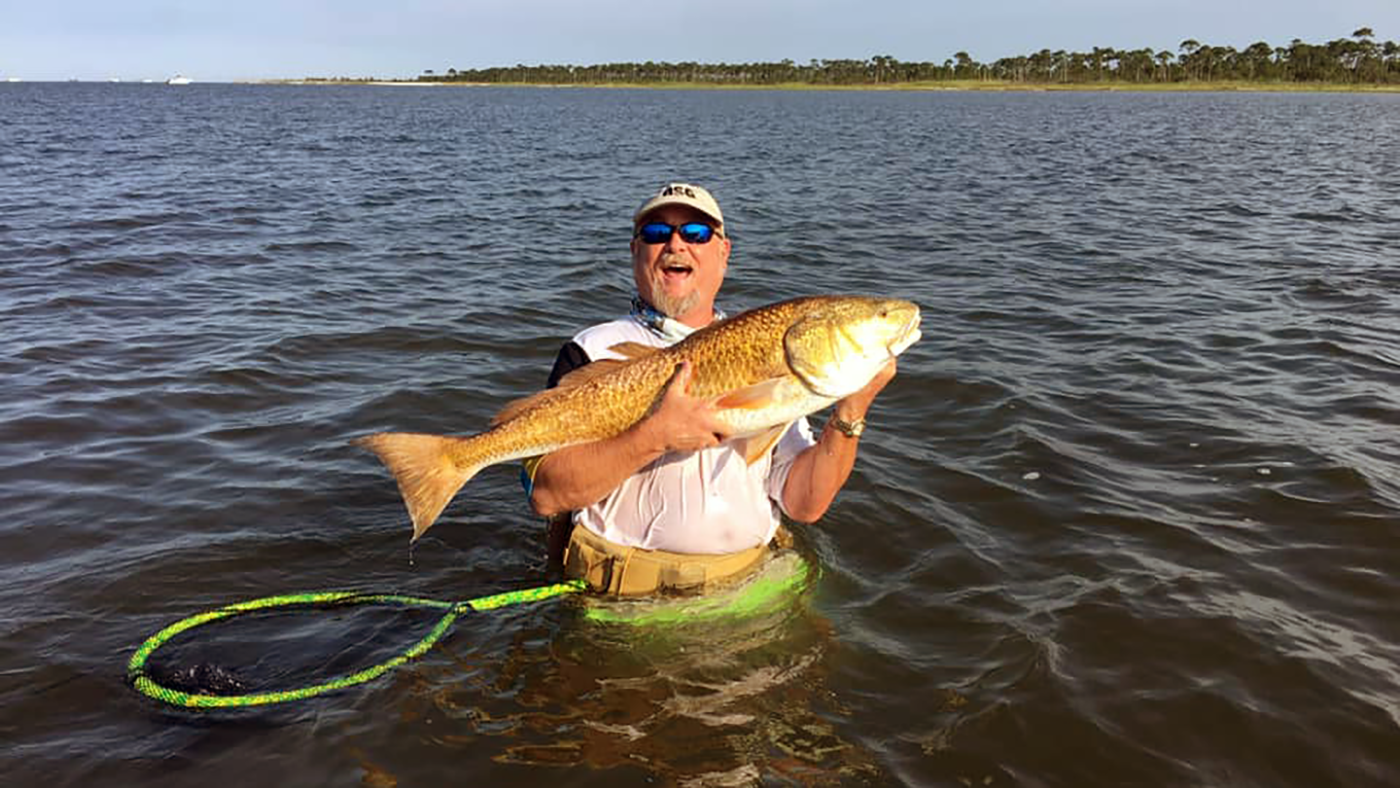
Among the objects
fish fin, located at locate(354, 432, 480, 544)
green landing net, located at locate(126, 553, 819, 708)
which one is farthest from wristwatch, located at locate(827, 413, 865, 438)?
fish fin, located at locate(354, 432, 480, 544)

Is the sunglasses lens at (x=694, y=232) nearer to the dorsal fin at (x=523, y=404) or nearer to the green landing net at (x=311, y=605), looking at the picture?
the dorsal fin at (x=523, y=404)

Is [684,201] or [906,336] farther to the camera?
[684,201]

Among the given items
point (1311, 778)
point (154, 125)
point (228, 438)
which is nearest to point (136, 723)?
point (228, 438)

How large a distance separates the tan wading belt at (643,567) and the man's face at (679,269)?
1303mm

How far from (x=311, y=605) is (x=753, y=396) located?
3.41m

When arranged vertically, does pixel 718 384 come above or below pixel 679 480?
above

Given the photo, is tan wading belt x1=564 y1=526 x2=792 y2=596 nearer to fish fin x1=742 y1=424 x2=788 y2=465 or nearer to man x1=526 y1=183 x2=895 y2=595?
man x1=526 y1=183 x2=895 y2=595

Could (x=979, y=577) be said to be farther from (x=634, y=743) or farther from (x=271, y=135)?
(x=271, y=135)

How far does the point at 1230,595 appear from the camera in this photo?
5484 millimetres

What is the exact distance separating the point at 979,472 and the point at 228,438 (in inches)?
Result: 269

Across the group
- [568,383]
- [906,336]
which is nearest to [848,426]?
[906,336]

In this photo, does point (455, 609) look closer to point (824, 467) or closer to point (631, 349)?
point (631, 349)

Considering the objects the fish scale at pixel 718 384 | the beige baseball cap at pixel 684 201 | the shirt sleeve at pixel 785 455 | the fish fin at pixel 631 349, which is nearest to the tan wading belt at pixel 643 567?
the shirt sleeve at pixel 785 455

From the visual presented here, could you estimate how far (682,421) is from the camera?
3744mm
